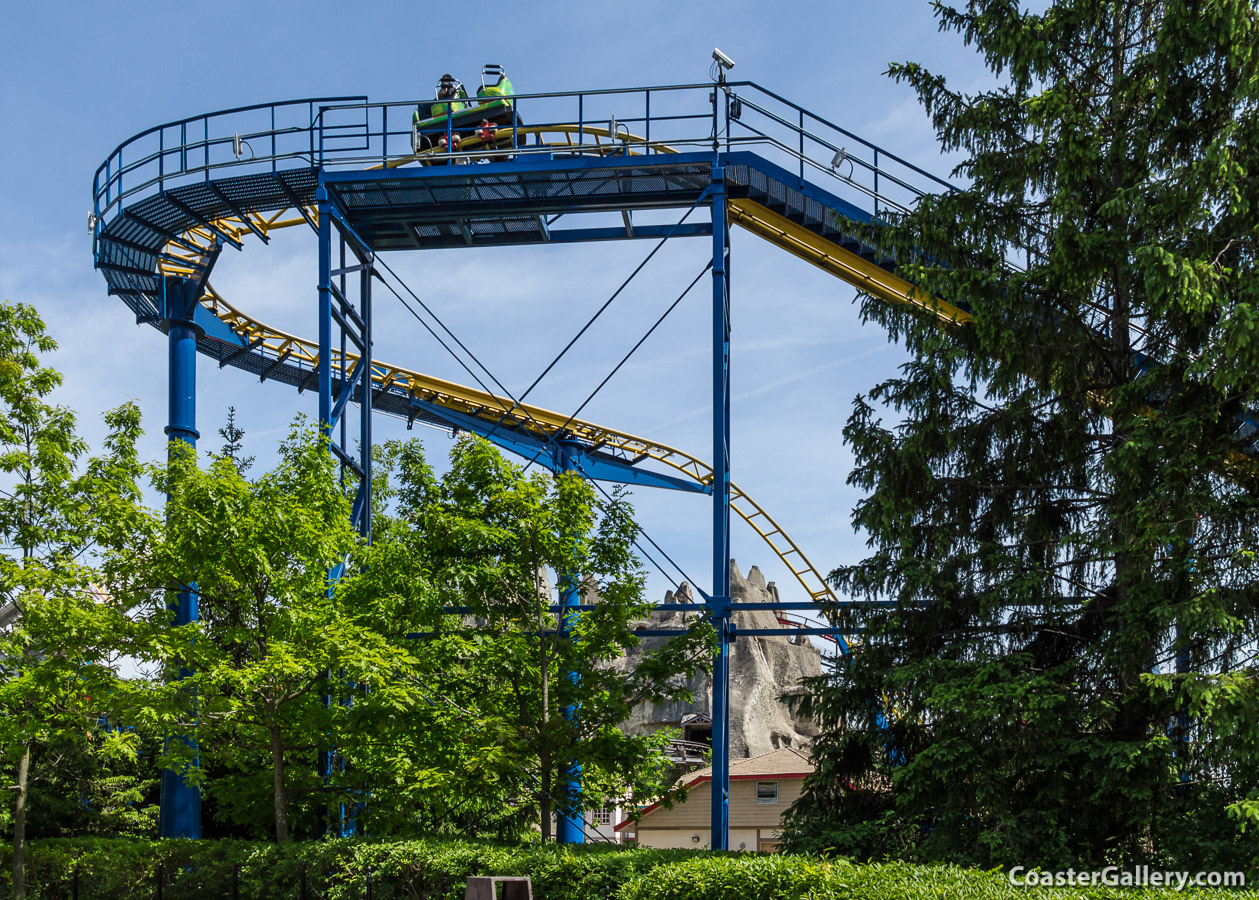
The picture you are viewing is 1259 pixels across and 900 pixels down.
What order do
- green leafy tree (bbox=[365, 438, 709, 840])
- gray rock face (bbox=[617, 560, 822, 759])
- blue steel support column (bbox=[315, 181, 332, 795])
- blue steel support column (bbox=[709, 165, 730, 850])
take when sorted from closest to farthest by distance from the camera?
1. green leafy tree (bbox=[365, 438, 709, 840])
2. blue steel support column (bbox=[709, 165, 730, 850])
3. blue steel support column (bbox=[315, 181, 332, 795])
4. gray rock face (bbox=[617, 560, 822, 759])

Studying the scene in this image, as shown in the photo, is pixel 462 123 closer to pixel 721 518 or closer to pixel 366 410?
pixel 366 410

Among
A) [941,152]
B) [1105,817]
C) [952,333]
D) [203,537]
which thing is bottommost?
[1105,817]

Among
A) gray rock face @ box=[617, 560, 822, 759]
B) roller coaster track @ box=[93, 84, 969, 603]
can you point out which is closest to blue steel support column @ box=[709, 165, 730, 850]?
roller coaster track @ box=[93, 84, 969, 603]

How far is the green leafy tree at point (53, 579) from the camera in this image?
13672 mm

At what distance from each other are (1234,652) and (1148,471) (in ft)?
6.00

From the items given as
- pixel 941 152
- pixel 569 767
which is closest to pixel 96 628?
pixel 569 767

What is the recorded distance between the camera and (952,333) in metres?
13.5

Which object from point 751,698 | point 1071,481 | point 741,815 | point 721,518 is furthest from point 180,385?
point 751,698

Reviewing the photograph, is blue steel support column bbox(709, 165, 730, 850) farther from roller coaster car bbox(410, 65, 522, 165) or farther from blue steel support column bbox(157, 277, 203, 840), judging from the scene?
blue steel support column bbox(157, 277, 203, 840)

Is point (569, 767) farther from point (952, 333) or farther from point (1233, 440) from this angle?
point (1233, 440)

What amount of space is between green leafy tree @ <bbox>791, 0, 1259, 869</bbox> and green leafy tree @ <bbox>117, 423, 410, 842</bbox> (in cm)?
564

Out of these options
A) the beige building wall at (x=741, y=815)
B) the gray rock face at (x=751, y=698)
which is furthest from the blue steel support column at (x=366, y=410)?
the gray rock face at (x=751, y=698)

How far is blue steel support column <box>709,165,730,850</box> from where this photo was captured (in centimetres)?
1533

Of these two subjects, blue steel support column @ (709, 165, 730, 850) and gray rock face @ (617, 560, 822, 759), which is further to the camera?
gray rock face @ (617, 560, 822, 759)
